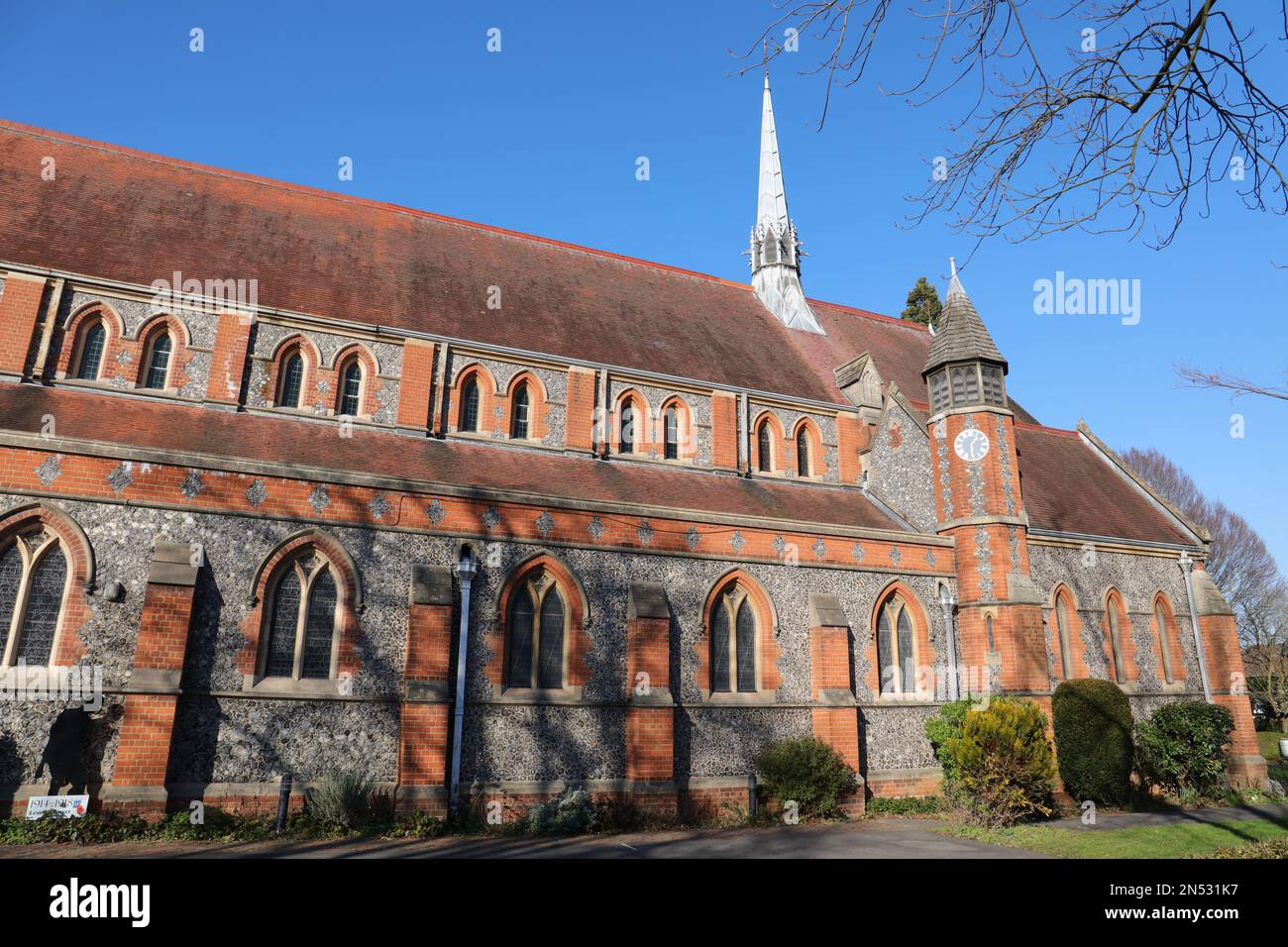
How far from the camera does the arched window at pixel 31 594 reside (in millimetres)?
11156

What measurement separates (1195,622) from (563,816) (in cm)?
1873

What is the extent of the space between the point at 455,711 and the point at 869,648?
335 inches

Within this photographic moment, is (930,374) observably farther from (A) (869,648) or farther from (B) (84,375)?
(B) (84,375)

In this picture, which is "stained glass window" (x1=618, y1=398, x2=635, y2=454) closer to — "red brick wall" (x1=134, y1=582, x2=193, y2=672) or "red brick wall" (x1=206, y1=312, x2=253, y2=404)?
"red brick wall" (x1=206, y1=312, x2=253, y2=404)

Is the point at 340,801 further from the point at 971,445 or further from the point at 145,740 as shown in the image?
the point at 971,445

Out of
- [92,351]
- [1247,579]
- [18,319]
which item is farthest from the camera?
[1247,579]

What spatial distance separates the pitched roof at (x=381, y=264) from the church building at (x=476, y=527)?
0.11 metres

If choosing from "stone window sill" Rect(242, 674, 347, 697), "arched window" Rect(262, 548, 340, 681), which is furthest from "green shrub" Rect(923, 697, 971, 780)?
"arched window" Rect(262, 548, 340, 681)

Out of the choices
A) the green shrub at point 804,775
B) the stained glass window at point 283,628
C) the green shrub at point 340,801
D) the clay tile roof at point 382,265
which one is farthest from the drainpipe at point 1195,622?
the stained glass window at point 283,628

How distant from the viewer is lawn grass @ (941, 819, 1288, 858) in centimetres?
1115

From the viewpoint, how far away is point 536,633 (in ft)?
44.9

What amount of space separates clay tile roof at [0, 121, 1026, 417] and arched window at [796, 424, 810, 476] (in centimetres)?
108

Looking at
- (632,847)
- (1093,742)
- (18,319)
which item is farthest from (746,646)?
(18,319)

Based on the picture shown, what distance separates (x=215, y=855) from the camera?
9328 mm
